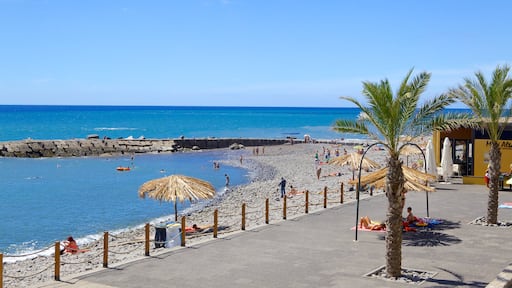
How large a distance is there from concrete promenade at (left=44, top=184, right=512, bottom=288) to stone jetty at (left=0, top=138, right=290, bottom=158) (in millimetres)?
55166

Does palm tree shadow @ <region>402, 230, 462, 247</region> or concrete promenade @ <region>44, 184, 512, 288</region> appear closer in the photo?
concrete promenade @ <region>44, 184, 512, 288</region>

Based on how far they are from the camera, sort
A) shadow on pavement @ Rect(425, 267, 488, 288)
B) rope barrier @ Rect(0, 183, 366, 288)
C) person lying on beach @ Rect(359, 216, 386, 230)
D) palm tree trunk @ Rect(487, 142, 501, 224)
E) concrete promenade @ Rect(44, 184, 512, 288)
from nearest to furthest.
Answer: shadow on pavement @ Rect(425, 267, 488, 288), concrete promenade @ Rect(44, 184, 512, 288), rope barrier @ Rect(0, 183, 366, 288), person lying on beach @ Rect(359, 216, 386, 230), palm tree trunk @ Rect(487, 142, 501, 224)

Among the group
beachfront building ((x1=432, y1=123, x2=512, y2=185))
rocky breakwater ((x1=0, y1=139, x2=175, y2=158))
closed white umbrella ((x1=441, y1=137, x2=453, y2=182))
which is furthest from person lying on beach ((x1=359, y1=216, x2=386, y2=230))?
rocky breakwater ((x1=0, y1=139, x2=175, y2=158))

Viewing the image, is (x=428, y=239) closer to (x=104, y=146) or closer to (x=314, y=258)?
(x=314, y=258)

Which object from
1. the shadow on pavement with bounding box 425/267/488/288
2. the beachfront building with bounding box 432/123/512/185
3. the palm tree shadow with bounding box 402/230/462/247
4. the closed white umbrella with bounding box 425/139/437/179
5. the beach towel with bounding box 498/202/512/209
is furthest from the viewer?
the beachfront building with bounding box 432/123/512/185

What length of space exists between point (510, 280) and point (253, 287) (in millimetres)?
4875

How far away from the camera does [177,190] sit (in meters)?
20.7

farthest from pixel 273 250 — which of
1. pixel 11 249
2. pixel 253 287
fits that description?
pixel 11 249

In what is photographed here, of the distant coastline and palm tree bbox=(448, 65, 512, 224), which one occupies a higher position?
palm tree bbox=(448, 65, 512, 224)

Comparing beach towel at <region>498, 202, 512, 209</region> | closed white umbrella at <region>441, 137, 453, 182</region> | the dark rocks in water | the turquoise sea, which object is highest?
closed white umbrella at <region>441, 137, 453, 182</region>

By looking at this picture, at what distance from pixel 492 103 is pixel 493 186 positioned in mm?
2570

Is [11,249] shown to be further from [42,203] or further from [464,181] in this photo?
[464,181]

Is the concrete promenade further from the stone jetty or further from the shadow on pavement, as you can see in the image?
the stone jetty

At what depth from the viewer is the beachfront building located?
87.2 feet
